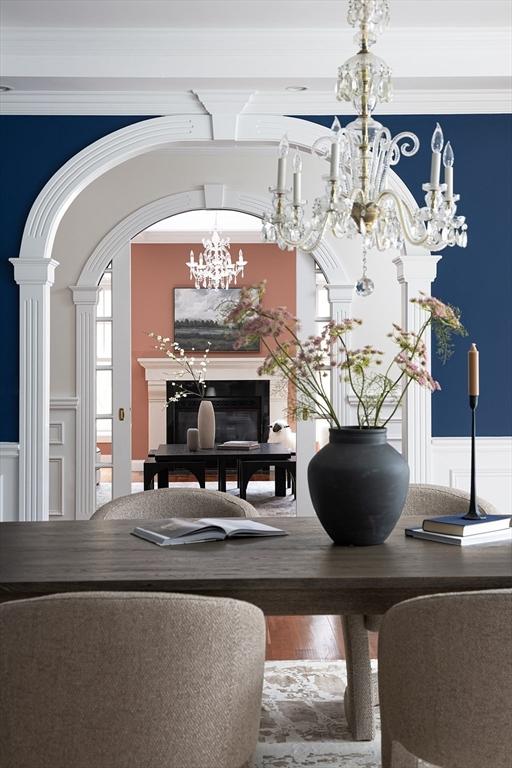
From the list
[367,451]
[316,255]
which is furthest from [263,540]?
[316,255]

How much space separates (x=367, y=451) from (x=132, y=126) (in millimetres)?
2842

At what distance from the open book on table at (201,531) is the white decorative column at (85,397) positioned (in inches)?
152

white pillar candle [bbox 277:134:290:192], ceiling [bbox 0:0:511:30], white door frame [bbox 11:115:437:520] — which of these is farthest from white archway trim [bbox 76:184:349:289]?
white pillar candle [bbox 277:134:290:192]

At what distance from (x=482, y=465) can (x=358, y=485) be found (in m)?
2.54

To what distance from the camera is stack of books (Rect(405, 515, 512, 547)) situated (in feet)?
8.01

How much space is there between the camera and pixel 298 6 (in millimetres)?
3963

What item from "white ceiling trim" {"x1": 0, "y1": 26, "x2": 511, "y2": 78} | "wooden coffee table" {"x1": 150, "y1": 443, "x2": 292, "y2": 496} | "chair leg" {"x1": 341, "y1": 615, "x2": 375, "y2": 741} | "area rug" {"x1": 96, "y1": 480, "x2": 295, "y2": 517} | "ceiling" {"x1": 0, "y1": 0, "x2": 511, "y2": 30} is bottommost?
"area rug" {"x1": 96, "y1": 480, "x2": 295, "y2": 517}

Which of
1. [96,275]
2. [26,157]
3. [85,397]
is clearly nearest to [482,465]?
[26,157]

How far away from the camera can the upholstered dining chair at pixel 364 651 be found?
2963mm

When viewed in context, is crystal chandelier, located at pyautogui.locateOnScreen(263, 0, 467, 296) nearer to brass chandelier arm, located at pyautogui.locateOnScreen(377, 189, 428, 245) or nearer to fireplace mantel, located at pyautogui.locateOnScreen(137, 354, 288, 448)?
brass chandelier arm, located at pyautogui.locateOnScreen(377, 189, 428, 245)

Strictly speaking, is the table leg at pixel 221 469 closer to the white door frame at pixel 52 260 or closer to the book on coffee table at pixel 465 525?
the white door frame at pixel 52 260

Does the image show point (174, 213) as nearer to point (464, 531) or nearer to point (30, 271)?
point (30, 271)

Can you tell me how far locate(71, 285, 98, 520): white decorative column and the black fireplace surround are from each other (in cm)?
424

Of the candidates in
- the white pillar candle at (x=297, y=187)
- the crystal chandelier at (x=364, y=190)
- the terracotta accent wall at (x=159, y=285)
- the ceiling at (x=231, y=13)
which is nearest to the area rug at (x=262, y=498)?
the terracotta accent wall at (x=159, y=285)
